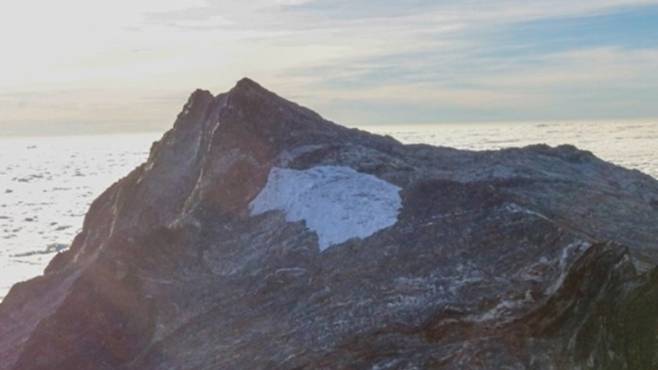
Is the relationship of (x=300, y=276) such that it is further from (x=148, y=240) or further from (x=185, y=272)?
(x=148, y=240)

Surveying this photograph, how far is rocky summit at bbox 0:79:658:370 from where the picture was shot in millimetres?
18656

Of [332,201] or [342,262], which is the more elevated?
[332,201]

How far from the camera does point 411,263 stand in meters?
21.6

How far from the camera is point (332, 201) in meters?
26.6

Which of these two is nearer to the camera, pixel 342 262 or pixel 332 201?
pixel 342 262

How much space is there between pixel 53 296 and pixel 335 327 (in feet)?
45.6

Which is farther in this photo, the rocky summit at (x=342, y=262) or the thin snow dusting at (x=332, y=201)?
the thin snow dusting at (x=332, y=201)

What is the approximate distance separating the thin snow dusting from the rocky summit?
0.07 metres

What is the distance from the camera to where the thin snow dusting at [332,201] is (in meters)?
24.8

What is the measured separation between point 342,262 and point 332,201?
410 cm

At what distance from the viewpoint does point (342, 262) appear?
75.5 feet

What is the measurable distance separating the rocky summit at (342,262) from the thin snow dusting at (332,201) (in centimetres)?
7

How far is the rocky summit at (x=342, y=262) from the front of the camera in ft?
61.2

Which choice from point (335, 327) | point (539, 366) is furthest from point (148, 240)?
point (539, 366)
